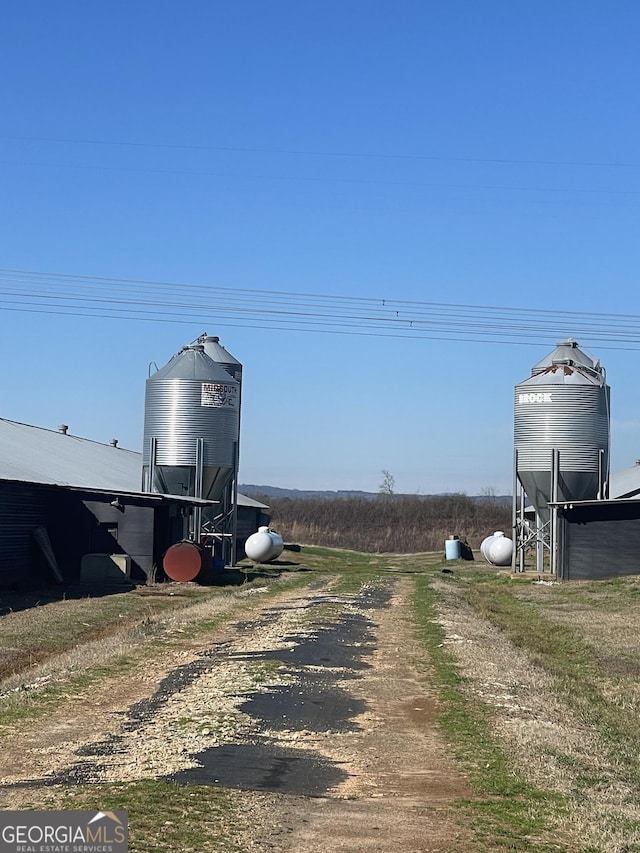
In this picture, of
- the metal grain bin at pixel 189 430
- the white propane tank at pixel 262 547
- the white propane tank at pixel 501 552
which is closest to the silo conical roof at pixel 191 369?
the metal grain bin at pixel 189 430

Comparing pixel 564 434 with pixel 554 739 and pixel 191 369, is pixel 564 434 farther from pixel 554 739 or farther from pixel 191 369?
pixel 554 739

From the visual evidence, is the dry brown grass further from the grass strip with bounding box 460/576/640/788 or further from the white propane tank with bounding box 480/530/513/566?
the white propane tank with bounding box 480/530/513/566

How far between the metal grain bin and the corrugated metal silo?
41.1 feet

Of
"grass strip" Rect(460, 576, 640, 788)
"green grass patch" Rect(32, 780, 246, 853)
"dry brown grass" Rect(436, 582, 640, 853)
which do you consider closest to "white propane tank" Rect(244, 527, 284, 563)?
"grass strip" Rect(460, 576, 640, 788)

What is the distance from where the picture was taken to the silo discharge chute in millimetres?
44750

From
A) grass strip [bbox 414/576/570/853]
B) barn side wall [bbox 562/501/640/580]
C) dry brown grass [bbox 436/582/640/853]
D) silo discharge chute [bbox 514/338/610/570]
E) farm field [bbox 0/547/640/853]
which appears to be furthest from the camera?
silo discharge chute [bbox 514/338/610/570]

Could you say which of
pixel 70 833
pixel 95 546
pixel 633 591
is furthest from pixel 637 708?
pixel 95 546

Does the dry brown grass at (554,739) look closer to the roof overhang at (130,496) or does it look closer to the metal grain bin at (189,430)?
the roof overhang at (130,496)

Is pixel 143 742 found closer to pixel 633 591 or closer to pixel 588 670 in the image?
pixel 588 670

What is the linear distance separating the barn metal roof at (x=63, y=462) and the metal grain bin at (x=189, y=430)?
1538 millimetres

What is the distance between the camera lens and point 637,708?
14945 millimetres

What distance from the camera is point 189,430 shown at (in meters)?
45.2

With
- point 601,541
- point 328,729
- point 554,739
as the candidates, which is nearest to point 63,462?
point 601,541

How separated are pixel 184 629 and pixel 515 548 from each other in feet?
89.4
